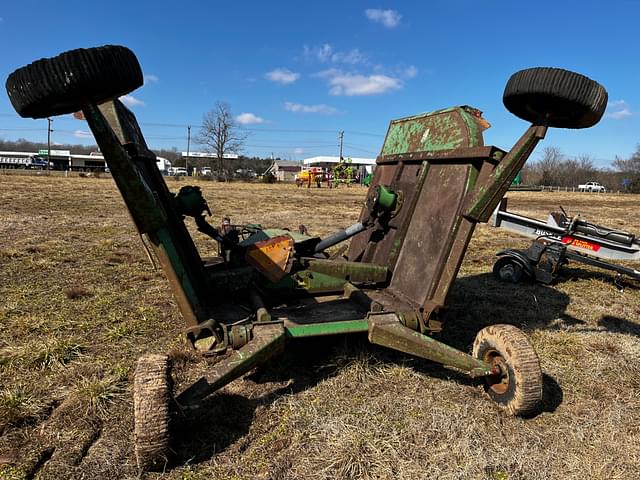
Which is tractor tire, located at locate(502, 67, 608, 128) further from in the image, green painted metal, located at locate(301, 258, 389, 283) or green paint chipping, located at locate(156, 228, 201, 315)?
green paint chipping, located at locate(156, 228, 201, 315)

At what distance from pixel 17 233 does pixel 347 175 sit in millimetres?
34482

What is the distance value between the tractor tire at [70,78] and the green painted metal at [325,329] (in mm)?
1852

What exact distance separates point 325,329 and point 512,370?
1.34m

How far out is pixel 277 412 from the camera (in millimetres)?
3068

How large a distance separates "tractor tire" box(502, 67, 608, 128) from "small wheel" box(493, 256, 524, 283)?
15.6ft

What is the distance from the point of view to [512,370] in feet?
9.95

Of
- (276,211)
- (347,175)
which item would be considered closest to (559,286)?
(276,211)

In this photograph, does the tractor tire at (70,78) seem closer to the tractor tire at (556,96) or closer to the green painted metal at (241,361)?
the green painted metal at (241,361)

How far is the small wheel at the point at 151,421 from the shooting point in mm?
2348

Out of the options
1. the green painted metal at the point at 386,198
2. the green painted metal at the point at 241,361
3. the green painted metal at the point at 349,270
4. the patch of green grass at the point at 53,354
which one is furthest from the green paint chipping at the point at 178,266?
the green painted metal at the point at 386,198

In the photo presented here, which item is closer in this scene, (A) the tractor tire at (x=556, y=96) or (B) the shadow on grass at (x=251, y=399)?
(A) the tractor tire at (x=556, y=96)

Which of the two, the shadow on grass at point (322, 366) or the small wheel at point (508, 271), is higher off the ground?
the small wheel at point (508, 271)

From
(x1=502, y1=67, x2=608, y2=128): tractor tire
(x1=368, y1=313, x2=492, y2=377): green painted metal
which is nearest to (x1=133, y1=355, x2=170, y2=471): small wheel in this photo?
(x1=368, y1=313, x2=492, y2=377): green painted metal

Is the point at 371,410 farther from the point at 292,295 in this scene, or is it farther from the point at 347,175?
the point at 347,175
